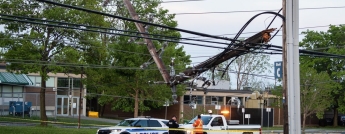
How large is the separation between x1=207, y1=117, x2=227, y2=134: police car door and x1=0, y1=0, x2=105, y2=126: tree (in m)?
10.2

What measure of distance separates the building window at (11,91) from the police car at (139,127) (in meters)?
29.3

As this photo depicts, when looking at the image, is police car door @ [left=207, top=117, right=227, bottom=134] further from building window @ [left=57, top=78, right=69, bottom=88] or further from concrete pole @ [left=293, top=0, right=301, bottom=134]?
building window @ [left=57, top=78, right=69, bottom=88]

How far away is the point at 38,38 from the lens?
32375mm

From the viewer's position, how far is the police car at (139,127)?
26716 mm

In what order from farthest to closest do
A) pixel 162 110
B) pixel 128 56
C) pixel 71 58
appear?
pixel 162 110, pixel 128 56, pixel 71 58

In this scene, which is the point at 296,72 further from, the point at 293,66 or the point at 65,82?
the point at 65,82

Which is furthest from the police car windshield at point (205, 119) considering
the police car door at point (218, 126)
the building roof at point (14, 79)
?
the building roof at point (14, 79)

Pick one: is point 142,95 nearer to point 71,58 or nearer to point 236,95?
point 71,58

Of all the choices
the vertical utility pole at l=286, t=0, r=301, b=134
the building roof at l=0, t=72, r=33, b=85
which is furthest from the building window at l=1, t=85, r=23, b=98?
the vertical utility pole at l=286, t=0, r=301, b=134

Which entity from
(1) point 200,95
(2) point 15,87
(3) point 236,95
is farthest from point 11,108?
(3) point 236,95

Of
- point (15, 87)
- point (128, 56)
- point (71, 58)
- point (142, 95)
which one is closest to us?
point (71, 58)

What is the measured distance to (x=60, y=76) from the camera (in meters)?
59.1

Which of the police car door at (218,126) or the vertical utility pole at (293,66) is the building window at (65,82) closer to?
the police car door at (218,126)

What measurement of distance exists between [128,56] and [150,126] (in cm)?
1209
